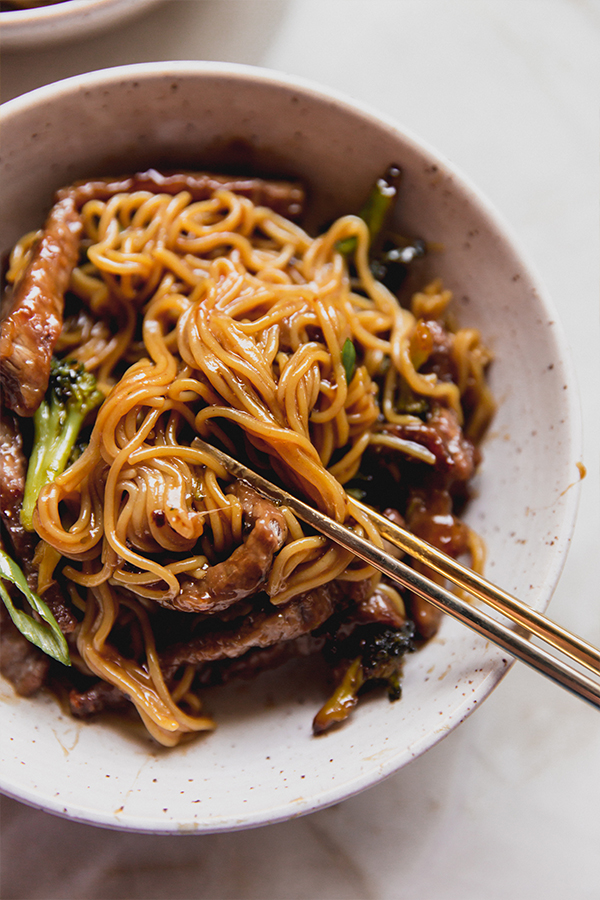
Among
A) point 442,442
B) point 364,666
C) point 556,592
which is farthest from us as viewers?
point 556,592

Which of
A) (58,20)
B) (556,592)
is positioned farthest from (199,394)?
(556,592)

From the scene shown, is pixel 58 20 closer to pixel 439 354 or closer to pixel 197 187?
pixel 197 187

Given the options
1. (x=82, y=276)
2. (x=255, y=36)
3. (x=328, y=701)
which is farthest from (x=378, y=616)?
(x=255, y=36)

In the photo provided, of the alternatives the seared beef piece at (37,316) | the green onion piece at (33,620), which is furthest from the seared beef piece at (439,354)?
the green onion piece at (33,620)

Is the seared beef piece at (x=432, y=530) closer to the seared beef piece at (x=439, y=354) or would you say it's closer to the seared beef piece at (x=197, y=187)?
the seared beef piece at (x=439, y=354)

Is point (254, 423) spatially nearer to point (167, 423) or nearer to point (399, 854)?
point (167, 423)

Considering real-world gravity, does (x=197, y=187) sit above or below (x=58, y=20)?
below

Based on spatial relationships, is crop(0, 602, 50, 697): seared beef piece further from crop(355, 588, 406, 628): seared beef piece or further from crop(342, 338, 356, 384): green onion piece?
crop(342, 338, 356, 384): green onion piece

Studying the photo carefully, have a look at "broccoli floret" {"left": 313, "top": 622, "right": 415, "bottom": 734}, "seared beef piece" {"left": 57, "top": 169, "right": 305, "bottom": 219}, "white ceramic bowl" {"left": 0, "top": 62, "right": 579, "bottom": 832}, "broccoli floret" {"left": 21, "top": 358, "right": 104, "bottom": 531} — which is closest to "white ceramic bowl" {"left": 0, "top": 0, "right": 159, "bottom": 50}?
"white ceramic bowl" {"left": 0, "top": 62, "right": 579, "bottom": 832}
